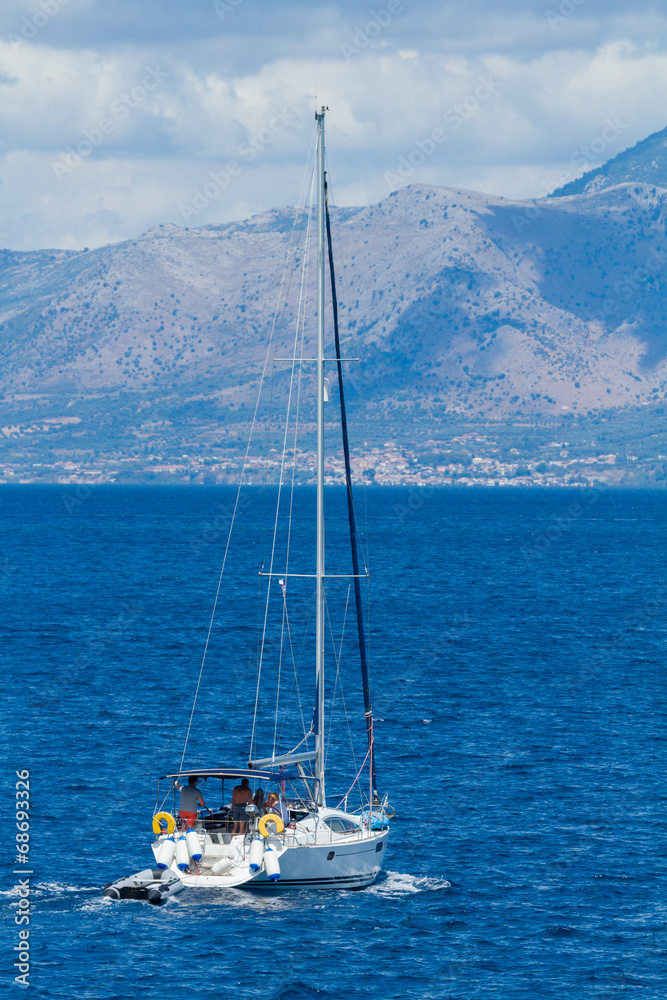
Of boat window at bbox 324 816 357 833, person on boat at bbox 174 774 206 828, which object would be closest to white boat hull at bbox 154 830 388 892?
boat window at bbox 324 816 357 833

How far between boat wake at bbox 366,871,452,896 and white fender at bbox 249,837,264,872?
17.3 feet

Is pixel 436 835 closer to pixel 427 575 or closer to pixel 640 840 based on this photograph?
pixel 640 840

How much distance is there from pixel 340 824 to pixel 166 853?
6.55 meters

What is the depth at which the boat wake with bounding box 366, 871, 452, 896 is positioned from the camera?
169 ft

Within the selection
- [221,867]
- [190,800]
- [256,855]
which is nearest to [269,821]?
[256,855]

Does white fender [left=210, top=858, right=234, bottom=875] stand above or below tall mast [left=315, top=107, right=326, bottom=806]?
below

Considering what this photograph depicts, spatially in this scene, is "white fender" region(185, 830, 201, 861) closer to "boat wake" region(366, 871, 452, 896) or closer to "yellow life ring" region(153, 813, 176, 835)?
"yellow life ring" region(153, 813, 176, 835)

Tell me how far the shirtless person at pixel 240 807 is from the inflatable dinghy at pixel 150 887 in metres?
2.80

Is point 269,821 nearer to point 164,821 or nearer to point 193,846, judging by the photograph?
point 193,846

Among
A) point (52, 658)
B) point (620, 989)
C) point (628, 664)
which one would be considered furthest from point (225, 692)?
point (620, 989)

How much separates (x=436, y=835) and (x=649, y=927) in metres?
11.9

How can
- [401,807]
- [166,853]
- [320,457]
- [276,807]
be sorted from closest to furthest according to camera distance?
1. [166,853]
2. [276,807]
3. [320,457]
4. [401,807]

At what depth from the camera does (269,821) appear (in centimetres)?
4881

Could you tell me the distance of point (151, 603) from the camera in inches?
5610
